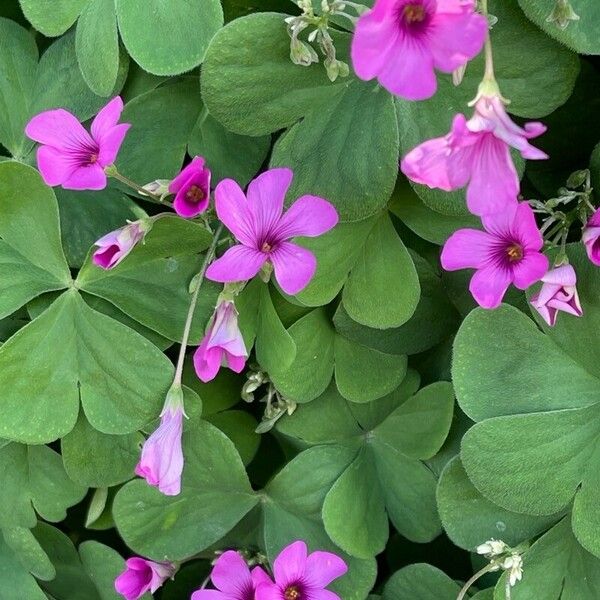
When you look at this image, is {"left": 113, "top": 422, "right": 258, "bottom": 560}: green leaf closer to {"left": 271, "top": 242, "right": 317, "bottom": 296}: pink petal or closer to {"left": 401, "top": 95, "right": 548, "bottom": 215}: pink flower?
{"left": 271, "top": 242, "right": 317, "bottom": 296}: pink petal

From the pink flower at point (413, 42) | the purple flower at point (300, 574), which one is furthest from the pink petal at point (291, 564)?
the pink flower at point (413, 42)

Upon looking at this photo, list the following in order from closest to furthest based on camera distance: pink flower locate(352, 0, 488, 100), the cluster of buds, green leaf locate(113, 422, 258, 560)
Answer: pink flower locate(352, 0, 488, 100) → the cluster of buds → green leaf locate(113, 422, 258, 560)

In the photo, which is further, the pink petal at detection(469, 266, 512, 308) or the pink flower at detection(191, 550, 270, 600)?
the pink flower at detection(191, 550, 270, 600)

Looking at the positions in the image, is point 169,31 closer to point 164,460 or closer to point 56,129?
point 56,129

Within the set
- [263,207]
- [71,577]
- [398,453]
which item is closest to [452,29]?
[263,207]

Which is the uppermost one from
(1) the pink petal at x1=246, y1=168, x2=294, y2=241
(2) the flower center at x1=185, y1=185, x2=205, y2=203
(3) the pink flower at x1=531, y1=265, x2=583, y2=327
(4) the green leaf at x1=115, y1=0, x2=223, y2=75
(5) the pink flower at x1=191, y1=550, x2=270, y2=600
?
(4) the green leaf at x1=115, y1=0, x2=223, y2=75

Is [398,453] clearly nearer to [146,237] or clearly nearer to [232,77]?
[146,237]

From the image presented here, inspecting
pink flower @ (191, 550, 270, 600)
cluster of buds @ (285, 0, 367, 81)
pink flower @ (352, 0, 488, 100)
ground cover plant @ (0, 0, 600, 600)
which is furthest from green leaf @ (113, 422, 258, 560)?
pink flower @ (352, 0, 488, 100)

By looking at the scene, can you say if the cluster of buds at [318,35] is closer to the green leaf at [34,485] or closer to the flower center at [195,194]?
the flower center at [195,194]
